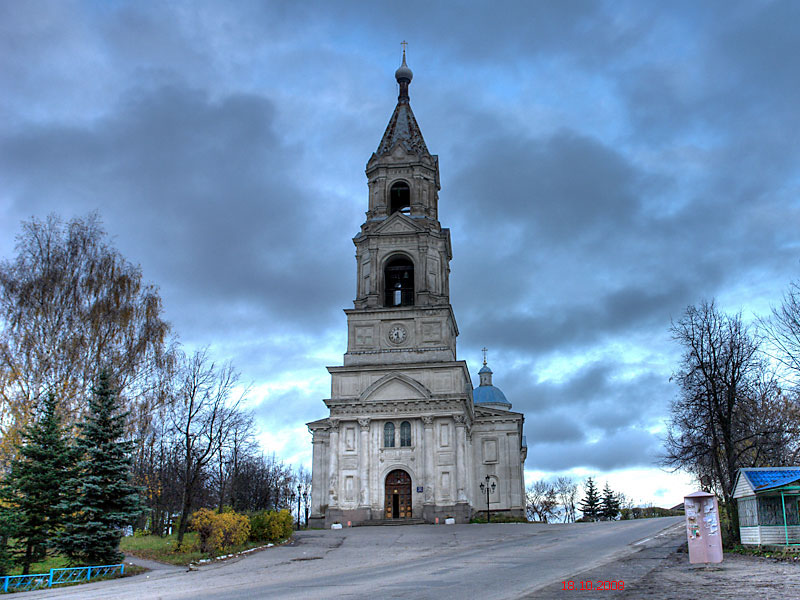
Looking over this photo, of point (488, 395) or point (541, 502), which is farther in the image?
point (541, 502)

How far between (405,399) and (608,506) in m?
49.2

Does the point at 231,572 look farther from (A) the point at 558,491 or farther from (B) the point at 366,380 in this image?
(A) the point at 558,491

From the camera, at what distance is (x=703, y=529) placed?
1878cm

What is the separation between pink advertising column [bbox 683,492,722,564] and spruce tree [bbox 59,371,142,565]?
56.5 feet

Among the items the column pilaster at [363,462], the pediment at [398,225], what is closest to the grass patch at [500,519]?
the column pilaster at [363,462]

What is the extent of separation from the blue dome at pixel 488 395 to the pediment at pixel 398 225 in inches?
1144

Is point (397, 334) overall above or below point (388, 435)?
above

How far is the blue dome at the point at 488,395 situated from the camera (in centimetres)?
7950

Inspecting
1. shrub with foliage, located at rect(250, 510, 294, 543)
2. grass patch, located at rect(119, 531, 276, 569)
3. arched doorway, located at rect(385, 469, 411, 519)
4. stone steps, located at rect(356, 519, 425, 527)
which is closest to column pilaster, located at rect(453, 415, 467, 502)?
stone steps, located at rect(356, 519, 425, 527)

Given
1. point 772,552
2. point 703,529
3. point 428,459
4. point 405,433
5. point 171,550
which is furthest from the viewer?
point 405,433

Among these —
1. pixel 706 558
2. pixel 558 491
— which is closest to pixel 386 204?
pixel 706 558

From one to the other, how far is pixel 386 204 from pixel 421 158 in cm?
443

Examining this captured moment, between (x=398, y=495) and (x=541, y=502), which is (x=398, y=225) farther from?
(x=541, y=502)

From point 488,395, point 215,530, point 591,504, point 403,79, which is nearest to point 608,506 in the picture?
point 591,504
